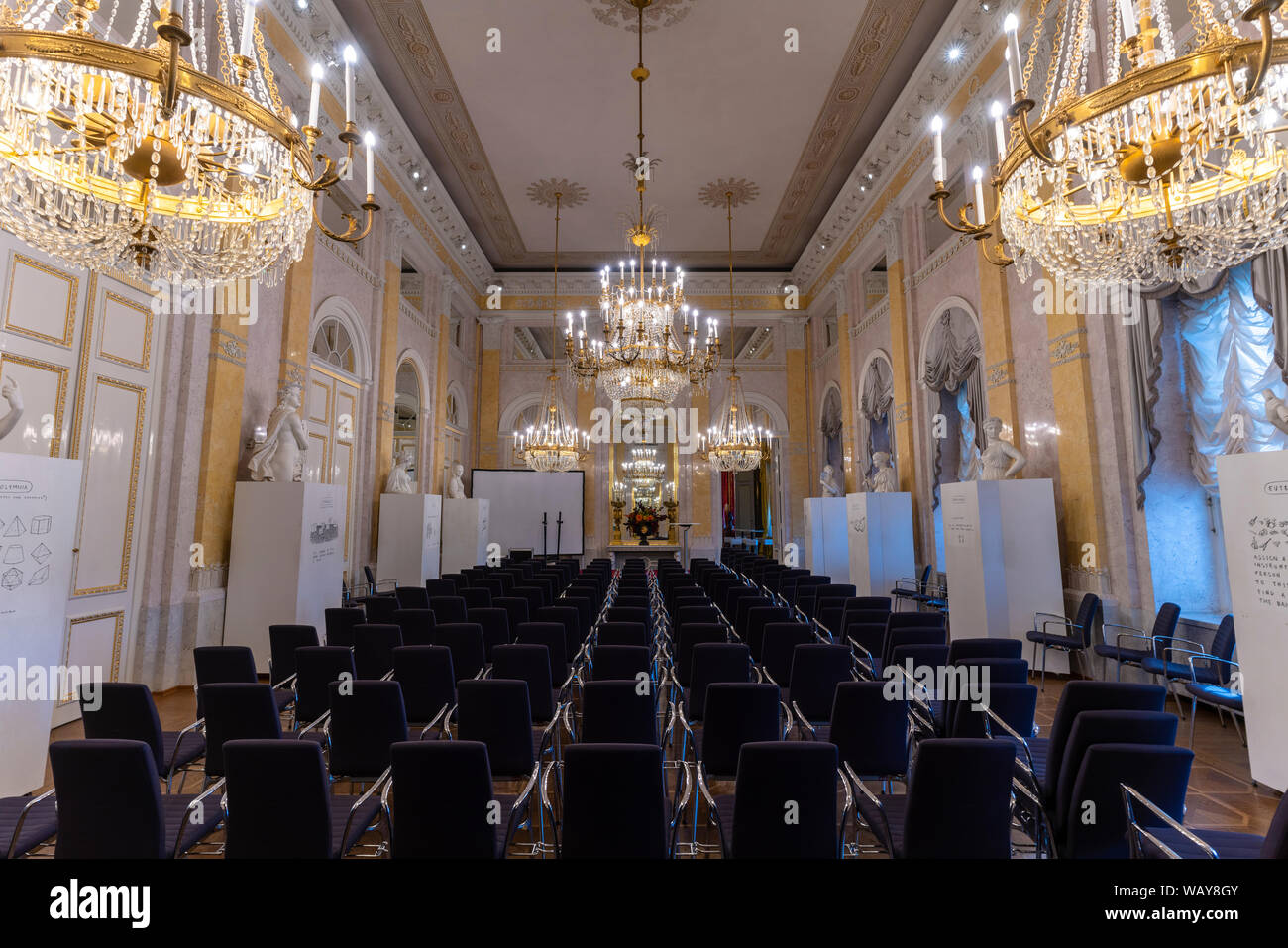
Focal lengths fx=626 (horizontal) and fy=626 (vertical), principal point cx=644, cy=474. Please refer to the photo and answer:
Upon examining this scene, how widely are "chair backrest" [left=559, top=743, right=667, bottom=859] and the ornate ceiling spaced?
7742mm

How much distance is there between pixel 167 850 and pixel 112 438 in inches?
167

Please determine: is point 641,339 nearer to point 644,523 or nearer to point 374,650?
Answer: point 374,650

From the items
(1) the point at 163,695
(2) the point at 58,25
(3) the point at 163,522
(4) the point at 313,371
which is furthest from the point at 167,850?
(4) the point at 313,371

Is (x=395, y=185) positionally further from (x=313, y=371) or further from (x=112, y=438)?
(x=112, y=438)

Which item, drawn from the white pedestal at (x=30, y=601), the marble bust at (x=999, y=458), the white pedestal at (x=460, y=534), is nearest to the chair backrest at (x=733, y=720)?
the white pedestal at (x=30, y=601)

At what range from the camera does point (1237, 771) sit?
3566mm

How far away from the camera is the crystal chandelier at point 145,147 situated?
2227 mm

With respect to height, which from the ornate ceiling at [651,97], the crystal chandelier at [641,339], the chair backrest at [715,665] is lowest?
the chair backrest at [715,665]

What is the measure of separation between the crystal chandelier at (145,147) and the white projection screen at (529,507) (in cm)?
1044

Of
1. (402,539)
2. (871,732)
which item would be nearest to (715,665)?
(871,732)

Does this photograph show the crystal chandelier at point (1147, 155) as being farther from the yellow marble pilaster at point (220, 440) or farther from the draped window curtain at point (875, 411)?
the draped window curtain at point (875, 411)

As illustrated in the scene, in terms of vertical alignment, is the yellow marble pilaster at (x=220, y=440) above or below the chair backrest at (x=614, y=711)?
above

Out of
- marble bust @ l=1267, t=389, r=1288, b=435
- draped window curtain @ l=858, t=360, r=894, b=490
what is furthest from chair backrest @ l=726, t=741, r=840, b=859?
draped window curtain @ l=858, t=360, r=894, b=490

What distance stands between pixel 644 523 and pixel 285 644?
10895 millimetres
